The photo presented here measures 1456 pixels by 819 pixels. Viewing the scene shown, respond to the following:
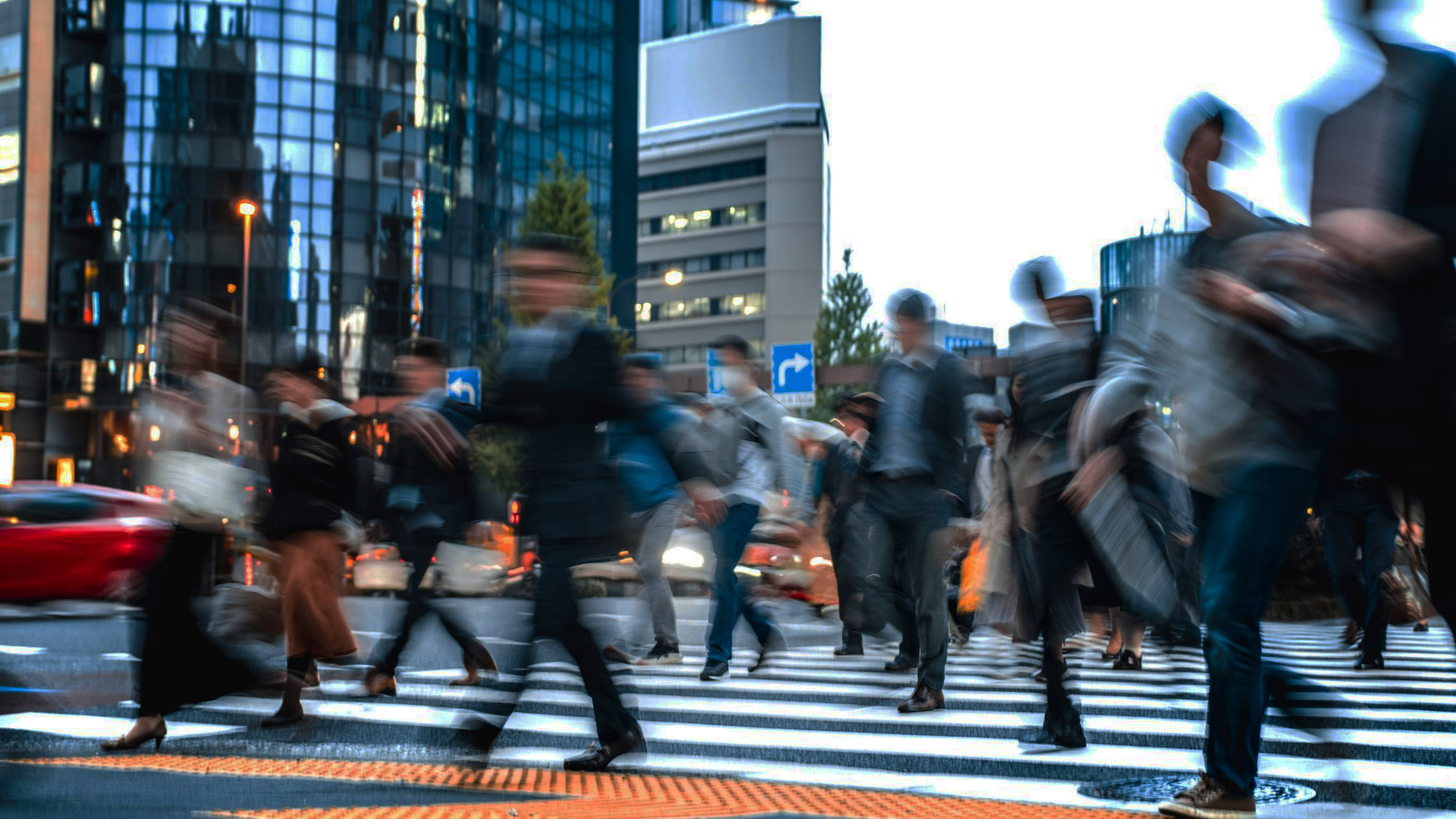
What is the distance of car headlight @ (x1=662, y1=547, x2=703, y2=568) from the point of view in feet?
66.4

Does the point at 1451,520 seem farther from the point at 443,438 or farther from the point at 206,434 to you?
the point at 206,434

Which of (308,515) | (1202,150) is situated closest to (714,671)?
(308,515)

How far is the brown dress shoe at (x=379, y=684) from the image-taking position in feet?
22.4

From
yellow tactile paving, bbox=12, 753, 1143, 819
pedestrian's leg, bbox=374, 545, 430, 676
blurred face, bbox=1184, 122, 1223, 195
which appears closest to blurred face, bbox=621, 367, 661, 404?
yellow tactile paving, bbox=12, 753, 1143, 819

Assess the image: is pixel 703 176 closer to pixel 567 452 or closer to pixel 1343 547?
pixel 1343 547

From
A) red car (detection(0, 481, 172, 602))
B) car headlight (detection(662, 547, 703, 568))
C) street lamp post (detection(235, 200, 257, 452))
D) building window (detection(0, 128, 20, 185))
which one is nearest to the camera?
street lamp post (detection(235, 200, 257, 452))

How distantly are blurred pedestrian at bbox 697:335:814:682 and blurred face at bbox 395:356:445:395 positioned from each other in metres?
1.72

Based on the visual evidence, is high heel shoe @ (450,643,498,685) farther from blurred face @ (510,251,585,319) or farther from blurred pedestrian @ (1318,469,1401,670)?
blurred pedestrian @ (1318,469,1401,670)

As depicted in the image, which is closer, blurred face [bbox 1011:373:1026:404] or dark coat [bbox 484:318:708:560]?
dark coat [bbox 484:318:708:560]

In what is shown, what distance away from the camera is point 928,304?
6426mm

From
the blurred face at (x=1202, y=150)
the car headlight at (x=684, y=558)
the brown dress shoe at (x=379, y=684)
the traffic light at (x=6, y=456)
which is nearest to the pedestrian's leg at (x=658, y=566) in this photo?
the brown dress shoe at (x=379, y=684)

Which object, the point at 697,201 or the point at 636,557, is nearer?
the point at 636,557

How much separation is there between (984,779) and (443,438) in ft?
7.27

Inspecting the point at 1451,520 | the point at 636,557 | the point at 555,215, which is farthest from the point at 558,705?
the point at 555,215
